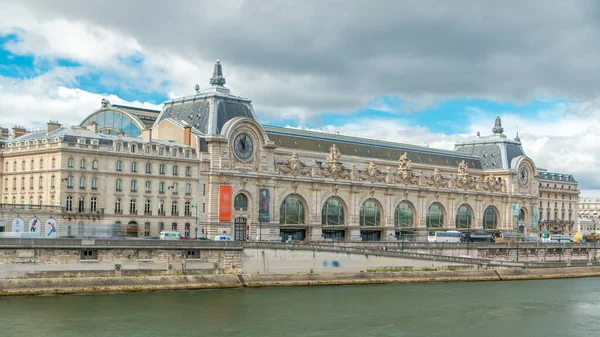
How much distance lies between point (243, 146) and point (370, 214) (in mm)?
21237

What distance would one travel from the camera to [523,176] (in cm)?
13288

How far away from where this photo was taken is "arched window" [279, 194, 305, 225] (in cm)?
9900

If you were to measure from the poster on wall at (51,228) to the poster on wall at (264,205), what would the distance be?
25217 millimetres

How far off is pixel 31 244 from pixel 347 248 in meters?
27.2

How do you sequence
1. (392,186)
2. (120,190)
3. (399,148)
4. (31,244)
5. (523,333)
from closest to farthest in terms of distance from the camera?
(523,333)
(31,244)
(120,190)
(392,186)
(399,148)

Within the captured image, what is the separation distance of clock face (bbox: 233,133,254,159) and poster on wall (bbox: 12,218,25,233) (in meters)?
26.3

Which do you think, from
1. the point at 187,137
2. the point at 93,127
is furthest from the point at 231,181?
the point at 93,127

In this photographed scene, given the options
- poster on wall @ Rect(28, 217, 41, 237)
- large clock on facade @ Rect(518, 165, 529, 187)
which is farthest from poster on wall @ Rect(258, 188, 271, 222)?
large clock on facade @ Rect(518, 165, 529, 187)

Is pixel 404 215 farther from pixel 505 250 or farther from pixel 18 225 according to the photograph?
pixel 18 225

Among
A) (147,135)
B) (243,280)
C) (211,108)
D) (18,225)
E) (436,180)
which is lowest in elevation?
(243,280)

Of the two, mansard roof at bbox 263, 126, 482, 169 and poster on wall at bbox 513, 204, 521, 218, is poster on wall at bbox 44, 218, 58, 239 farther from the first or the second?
poster on wall at bbox 513, 204, 521, 218

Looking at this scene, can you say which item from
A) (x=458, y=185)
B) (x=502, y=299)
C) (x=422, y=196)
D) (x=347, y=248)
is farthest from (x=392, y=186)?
(x=502, y=299)

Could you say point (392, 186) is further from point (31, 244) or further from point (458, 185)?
point (31, 244)

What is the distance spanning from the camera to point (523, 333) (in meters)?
51.4
